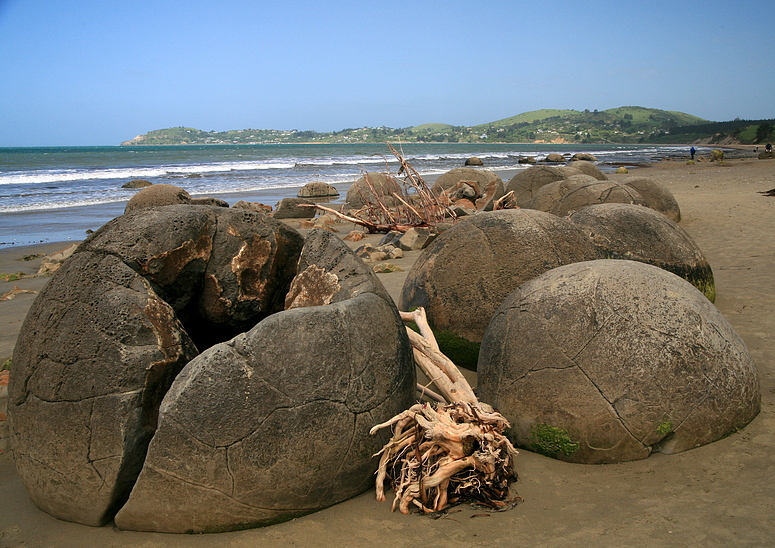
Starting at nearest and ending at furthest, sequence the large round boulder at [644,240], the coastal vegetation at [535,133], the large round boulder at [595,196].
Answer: the large round boulder at [644,240]
the large round boulder at [595,196]
the coastal vegetation at [535,133]

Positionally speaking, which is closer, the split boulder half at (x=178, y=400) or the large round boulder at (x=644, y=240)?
the split boulder half at (x=178, y=400)

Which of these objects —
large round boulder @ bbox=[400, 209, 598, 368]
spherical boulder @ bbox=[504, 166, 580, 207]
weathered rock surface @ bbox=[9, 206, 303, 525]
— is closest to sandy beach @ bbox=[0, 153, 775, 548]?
weathered rock surface @ bbox=[9, 206, 303, 525]

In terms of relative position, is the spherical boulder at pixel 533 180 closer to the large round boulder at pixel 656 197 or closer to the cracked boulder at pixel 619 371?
the large round boulder at pixel 656 197

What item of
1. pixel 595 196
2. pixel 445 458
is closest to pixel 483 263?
pixel 445 458

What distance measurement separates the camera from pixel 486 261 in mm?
5172

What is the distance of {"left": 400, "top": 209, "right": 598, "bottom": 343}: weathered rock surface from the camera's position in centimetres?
510

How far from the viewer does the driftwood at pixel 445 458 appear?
3180mm

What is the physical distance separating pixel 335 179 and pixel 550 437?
98.3ft

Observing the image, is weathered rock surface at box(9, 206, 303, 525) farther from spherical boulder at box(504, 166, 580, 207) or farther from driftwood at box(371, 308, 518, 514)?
spherical boulder at box(504, 166, 580, 207)

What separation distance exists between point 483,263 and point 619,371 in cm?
186

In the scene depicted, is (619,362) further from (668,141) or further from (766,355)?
(668,141)

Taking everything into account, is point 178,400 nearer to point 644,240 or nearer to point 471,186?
point 644,240

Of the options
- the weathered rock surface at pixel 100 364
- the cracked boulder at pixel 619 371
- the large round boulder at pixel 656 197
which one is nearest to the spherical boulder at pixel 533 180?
the large round boulder at pixel 656 197

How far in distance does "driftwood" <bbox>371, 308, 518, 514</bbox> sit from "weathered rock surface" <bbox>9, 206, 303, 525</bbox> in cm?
126
